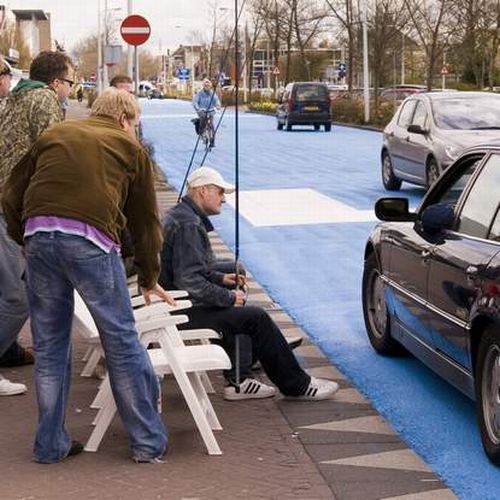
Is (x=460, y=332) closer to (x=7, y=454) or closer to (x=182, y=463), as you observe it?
(x=182, y=463)

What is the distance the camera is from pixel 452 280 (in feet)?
20.1

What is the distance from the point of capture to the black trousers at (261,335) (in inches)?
262

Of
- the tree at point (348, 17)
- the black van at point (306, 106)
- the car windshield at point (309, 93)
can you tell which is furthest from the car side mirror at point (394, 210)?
the tree at point (348, 17)

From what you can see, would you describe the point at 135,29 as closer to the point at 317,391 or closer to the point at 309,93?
the point at 317,391

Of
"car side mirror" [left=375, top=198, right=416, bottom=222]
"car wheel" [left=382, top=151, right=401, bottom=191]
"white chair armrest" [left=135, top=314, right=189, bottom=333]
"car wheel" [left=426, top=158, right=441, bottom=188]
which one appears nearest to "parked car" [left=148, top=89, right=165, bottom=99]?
"car wheel" [left=382, top=151, right=401, bottom=191]

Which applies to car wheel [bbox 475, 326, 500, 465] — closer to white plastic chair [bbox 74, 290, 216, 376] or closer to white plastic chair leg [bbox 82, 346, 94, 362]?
white plastic chair [bbox 74, 290, 216, 376]

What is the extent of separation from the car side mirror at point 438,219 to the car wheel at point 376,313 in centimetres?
136

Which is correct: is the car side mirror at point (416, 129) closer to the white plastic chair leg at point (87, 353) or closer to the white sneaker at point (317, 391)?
the white plastic chair leg at point (87, 353)

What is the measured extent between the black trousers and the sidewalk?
144mm

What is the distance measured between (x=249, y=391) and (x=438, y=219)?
1443mm

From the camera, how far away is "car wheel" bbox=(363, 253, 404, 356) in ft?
26.2

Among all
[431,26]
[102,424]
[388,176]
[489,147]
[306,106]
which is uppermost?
[431,26]

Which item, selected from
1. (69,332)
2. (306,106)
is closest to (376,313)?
(69,332)

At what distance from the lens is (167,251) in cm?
690
